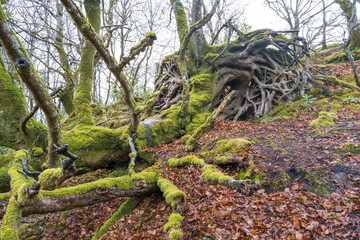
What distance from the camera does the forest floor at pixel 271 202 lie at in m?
2.89

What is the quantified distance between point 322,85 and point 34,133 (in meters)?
12.4

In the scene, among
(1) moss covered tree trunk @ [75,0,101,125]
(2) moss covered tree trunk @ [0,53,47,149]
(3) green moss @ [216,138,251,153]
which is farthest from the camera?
(1) moss covered tree trunk @ [75,0,101,125]

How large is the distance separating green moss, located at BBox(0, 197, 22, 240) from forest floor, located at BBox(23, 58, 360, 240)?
2026 mm

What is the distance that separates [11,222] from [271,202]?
3947 millimetres

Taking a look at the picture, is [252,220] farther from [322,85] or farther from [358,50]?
[358,50]

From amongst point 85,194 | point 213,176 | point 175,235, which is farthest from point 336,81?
point 85,194

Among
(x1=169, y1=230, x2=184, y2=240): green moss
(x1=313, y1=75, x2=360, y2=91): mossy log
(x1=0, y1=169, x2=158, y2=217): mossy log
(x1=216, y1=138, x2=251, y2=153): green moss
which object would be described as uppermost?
(x1=313, y1=75, x2=360, y2=91): mossy log

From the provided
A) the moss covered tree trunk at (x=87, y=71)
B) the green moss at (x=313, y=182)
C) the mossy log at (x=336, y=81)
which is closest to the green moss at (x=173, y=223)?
the green moss at (x=313, y=182)

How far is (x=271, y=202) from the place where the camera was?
3350 mm

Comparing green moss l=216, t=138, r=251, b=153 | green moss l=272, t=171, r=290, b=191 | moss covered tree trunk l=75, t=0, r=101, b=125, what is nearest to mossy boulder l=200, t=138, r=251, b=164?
green moss l=216, t=138, r=251, b=153

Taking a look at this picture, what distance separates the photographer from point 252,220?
10.2 feet

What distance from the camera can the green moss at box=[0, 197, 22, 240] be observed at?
2002 millimetres

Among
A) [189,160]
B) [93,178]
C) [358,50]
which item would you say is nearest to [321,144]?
[189,160]

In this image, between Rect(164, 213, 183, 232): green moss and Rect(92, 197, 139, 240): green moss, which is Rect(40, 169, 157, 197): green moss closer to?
Rect(92, 197, 139, 240): green moss
